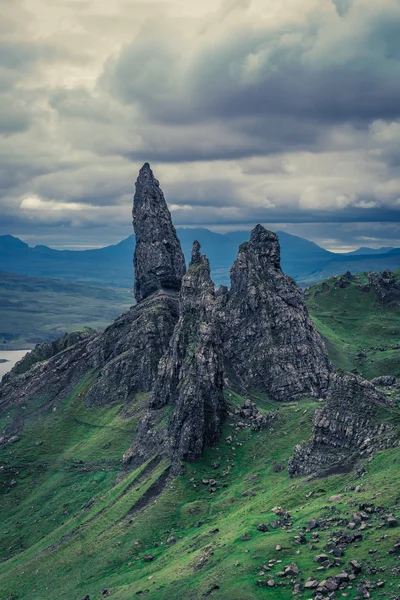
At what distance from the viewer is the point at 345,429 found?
442 feet

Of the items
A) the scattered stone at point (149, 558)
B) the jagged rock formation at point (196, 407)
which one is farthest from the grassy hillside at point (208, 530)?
the jagged rock formation at point (196, 407)

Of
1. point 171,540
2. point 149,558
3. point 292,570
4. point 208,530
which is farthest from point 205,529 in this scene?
point 292,570

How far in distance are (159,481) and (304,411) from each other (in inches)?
1750

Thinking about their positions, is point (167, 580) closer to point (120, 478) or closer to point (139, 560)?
point (139, 560)

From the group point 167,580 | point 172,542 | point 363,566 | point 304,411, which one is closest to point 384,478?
point 363,566

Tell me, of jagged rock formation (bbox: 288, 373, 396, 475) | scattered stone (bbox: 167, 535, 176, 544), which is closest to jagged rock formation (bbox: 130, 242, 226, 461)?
scattered stone (bbox: 167, 535, 176, 544)

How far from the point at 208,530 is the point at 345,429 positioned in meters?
35.5

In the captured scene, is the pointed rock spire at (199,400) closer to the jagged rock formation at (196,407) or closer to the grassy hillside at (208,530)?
the jagged rock formation at (196,407)

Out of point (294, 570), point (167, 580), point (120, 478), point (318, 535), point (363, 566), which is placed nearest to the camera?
point (363, 566)

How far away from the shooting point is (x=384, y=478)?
365 feet

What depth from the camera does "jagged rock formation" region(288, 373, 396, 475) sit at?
130 meters

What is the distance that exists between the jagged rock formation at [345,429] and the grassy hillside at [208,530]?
5.35 metres

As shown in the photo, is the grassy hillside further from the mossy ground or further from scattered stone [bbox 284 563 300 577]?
scattered stone [bbox 284 563 300 577]

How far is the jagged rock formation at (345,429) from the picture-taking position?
129750 millimetres
